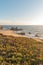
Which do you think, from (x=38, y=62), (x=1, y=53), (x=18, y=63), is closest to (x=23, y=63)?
(x=18, y=63)

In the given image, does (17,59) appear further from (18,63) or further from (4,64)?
(4,64)

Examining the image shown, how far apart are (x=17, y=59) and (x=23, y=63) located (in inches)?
35.0

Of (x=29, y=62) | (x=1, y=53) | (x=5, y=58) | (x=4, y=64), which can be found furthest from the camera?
(x=1, y=53)

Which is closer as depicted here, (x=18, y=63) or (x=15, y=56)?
(x=18, y=63)

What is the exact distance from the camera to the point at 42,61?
11609 mm

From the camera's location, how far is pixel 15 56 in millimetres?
12500

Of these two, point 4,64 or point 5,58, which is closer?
point 4,64

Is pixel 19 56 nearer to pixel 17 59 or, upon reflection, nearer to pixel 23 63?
pixel 17 59

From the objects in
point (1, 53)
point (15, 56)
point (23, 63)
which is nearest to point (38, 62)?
point (23, 63)

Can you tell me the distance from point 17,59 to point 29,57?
1.18 m

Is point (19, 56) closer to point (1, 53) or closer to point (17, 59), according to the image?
point (17, 59)

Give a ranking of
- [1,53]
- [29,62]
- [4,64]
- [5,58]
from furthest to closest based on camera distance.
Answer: [1,53] → [5,58] → [29,62] → [4,64]

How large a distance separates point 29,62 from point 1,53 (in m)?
3.63

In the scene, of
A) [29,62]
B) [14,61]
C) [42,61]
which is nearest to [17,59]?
[14,61]
